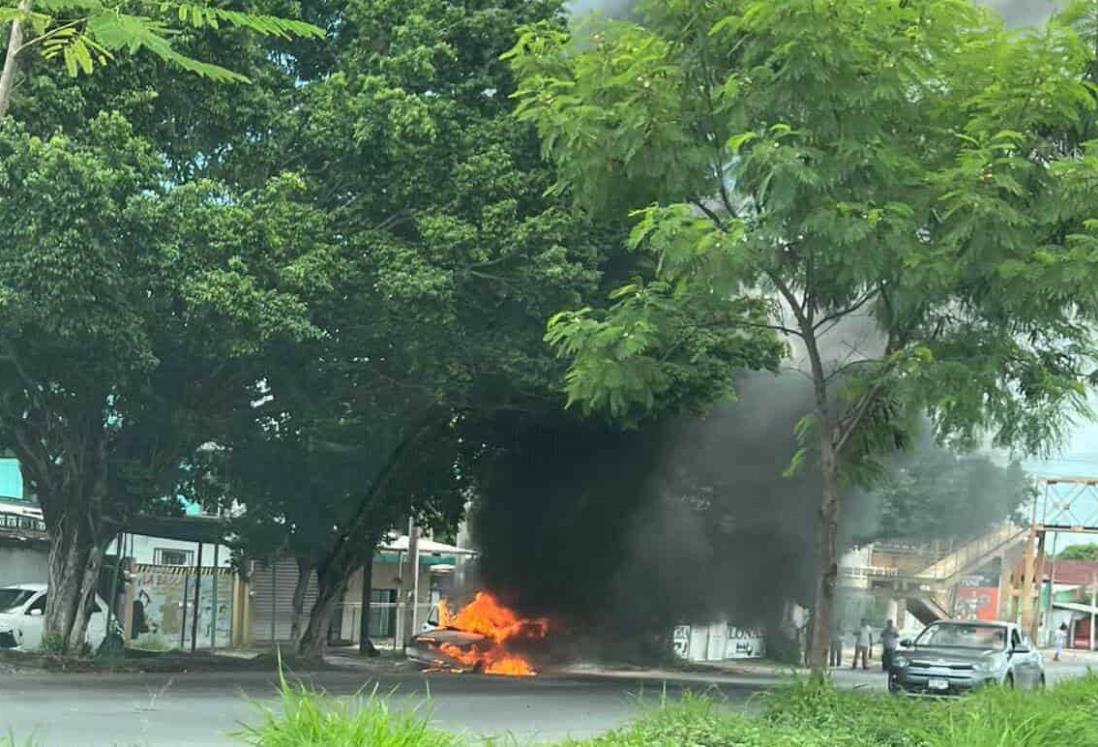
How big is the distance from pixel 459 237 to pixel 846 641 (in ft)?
92.0

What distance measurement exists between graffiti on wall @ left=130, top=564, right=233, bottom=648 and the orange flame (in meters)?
5.27

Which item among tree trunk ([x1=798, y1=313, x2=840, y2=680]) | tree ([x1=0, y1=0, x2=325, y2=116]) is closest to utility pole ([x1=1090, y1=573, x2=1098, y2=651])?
tree trunk ([x1=798, y1=313, x2=840, y2=680])

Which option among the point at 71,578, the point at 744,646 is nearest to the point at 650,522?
the point at 71,578

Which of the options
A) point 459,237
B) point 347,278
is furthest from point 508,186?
point 347,278

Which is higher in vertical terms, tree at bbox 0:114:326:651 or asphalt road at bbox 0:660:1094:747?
tree at bbox 0:114:326:651

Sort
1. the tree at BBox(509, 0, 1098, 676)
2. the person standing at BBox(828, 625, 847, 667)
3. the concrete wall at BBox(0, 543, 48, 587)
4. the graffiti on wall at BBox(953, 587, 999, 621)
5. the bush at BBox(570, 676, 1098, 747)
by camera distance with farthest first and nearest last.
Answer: the graffiti on wall at BBox(953, 587, 999, 621) → the person standing at BBox(828, 625, 847, 667) → the concrete wall at BBox(0, 543, 48, 587) → the tree at BBox(509, 0, 1098, 676) → the bush at BBox(570, 676, 1098, 747)

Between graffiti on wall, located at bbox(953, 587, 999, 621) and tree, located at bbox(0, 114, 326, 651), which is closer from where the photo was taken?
tree, located at bbox(0, 114, 326, 651)

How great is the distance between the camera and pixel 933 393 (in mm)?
11375

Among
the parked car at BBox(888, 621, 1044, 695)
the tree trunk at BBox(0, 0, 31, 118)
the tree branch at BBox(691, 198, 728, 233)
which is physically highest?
the tree branch at BBox(691, 198, 728, 233)

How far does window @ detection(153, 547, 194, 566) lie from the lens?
3319 centimetres

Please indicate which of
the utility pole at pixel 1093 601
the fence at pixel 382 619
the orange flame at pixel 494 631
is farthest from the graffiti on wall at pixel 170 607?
the utility pole at pixel 1093 601

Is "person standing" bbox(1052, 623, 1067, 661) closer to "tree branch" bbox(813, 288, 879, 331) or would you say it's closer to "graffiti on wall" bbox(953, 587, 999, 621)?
"graffiti on wall" bbox(953, 587, 999, 621)

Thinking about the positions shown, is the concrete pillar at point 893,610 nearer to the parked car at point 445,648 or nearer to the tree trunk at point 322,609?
the parked car at point 445,648

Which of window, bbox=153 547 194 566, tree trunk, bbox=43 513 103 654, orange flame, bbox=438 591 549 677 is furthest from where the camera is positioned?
window, bbox=153 547 194 566
